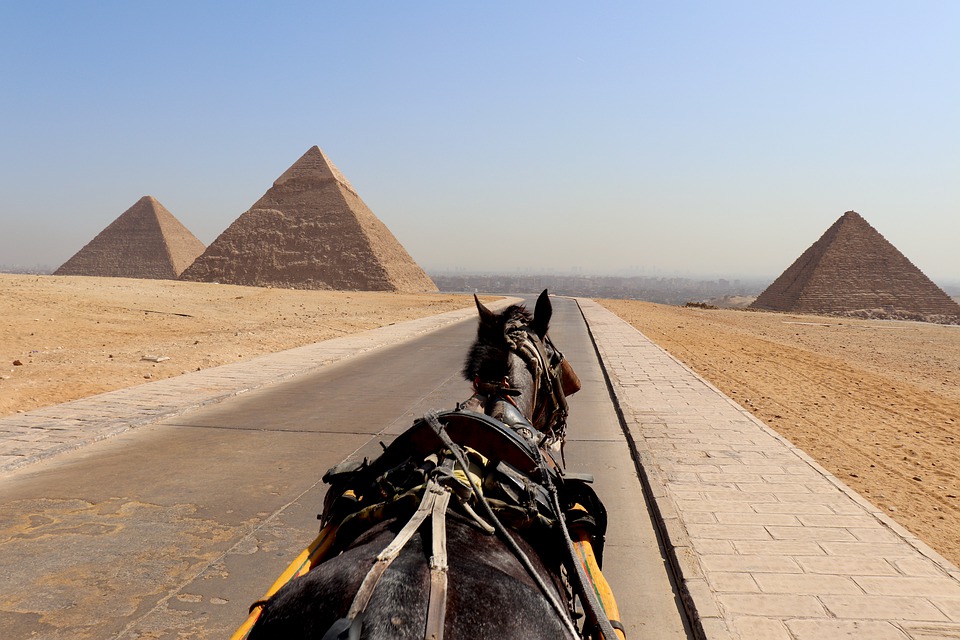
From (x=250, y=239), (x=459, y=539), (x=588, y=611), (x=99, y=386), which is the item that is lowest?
(x=99, y=386)

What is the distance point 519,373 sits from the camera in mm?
3402

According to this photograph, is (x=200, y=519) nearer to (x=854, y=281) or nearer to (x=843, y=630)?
(x=843, y=630)

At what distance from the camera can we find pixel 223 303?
35750 mm

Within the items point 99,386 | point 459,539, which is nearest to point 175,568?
point 459,539

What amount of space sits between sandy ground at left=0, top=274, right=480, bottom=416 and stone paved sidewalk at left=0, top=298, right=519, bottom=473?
0.80 metres

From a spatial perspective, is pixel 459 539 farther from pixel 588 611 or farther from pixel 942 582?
pixel 942 582

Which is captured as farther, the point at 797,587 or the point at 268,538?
the point at 268,538

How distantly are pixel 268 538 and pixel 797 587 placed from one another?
3247mm

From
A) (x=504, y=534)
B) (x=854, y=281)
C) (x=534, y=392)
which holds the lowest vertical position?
(x=504, y=534)

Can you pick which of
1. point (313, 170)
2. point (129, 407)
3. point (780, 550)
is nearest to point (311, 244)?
point (313, 170)

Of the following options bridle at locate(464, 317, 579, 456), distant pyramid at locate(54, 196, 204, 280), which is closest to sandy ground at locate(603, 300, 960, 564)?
bridle at locate(464, 317, 579, 456)

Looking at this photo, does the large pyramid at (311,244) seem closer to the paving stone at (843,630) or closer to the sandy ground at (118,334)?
the sandy ground at (118,334)

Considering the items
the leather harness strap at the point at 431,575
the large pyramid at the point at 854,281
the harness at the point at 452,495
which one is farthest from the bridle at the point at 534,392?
the large pyramid at the point at 854,281

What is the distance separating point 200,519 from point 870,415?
9303mm
